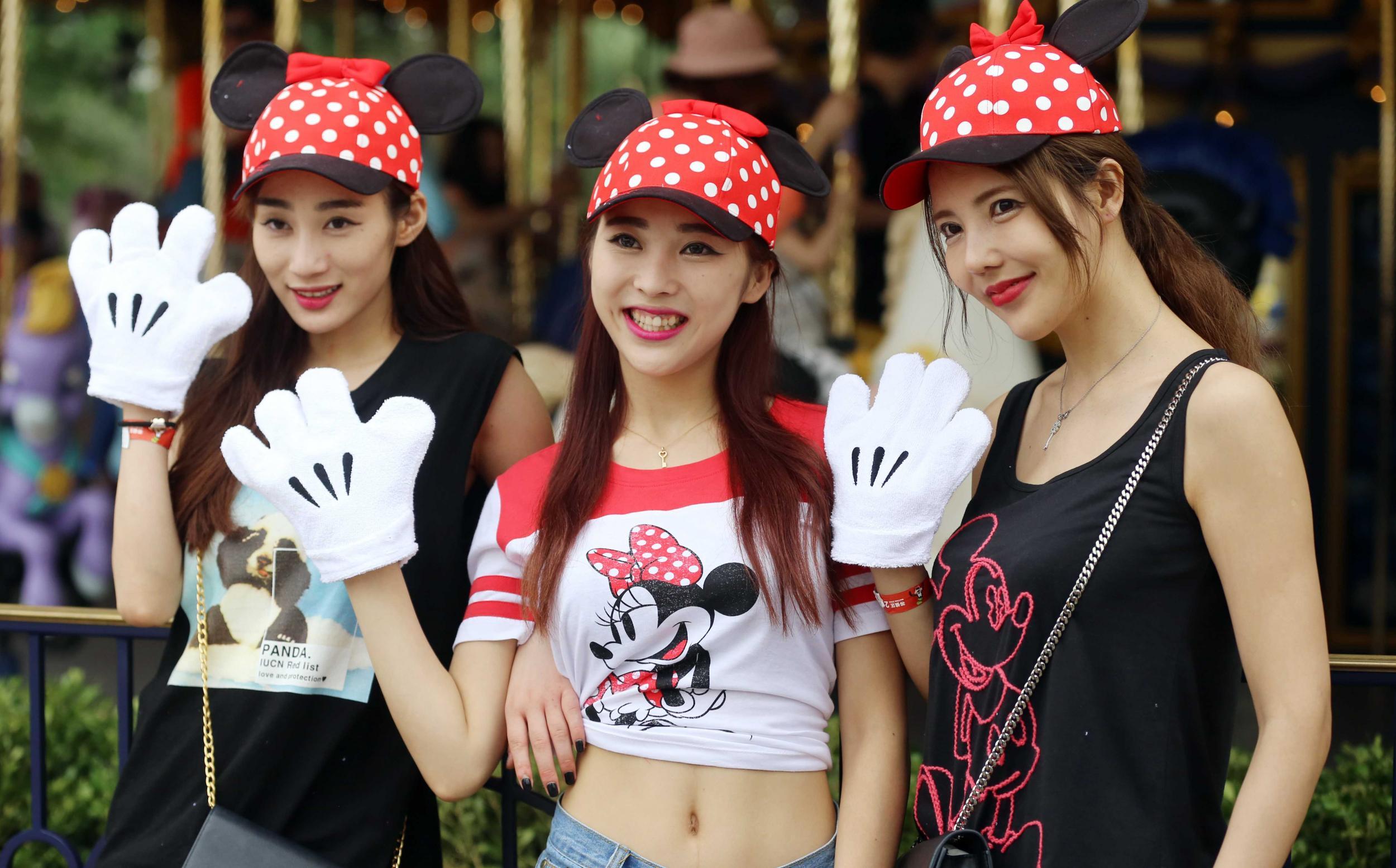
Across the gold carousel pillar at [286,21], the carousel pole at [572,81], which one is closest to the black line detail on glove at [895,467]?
the gold carousel pillar at [286,21]

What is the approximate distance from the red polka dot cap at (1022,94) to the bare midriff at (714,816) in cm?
86

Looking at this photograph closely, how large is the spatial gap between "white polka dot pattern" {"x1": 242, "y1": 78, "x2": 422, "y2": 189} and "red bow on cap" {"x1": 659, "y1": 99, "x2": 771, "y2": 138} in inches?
19.0

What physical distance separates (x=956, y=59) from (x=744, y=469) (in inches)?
26.3

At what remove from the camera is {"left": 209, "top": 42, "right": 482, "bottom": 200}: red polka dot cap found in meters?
2.13

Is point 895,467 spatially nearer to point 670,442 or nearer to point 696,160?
point 670,442

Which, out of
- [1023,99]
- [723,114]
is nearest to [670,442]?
[723,114]

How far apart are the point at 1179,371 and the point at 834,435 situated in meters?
0.46

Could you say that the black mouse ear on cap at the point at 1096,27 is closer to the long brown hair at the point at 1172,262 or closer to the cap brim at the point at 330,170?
the long brown hair at the point at 1172,262

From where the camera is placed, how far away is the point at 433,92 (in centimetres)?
235

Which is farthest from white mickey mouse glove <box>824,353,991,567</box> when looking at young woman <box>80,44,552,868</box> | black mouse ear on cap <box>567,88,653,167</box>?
young woman <box>80,44,552,868</box>

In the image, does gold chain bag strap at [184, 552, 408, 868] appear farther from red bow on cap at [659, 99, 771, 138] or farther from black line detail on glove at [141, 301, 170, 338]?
red bow on cap at [659, 99, 771, 138]

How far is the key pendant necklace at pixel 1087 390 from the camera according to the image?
1.76m

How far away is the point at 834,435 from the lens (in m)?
1.85

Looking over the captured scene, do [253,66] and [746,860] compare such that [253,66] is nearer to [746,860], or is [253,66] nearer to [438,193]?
[746,860]
